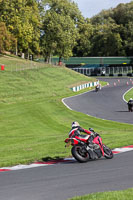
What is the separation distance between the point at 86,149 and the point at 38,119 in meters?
20.2

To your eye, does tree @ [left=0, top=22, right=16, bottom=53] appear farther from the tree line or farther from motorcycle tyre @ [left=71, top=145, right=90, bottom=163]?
motorcycle tyre @ [left=71, top=145, right=90, bottom=163]

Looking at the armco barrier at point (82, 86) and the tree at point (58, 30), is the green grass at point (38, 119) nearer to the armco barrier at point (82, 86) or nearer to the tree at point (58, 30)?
the armco barrier at point (82, 86)

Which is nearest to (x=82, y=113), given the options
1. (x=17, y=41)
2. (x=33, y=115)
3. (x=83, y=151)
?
(x=33, y=115)

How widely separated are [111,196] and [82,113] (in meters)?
28.7

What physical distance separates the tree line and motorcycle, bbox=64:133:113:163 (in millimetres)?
65728

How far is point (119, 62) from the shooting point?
121 m

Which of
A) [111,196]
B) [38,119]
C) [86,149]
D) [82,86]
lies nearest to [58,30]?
[82,86]

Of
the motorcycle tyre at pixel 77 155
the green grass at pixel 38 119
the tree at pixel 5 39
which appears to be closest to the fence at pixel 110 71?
the green grass at pixel 38 119

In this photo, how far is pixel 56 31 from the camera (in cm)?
9456

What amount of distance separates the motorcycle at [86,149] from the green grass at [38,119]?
1478mm

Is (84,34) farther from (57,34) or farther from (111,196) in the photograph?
(111,196)

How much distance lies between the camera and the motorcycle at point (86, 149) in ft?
42.8

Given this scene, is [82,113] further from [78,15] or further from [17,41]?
[78,15]

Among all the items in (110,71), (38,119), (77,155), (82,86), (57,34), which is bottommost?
(38,119)
